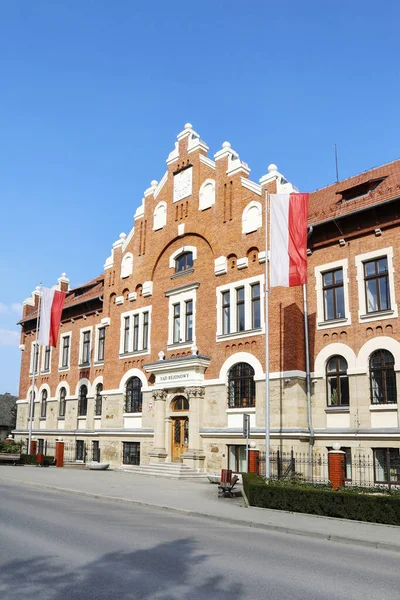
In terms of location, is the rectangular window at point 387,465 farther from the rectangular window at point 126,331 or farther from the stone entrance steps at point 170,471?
the rectangular window at point 126,331

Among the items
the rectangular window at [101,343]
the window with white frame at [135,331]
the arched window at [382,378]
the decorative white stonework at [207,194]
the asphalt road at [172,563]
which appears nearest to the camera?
the asphalt road at [172,563]

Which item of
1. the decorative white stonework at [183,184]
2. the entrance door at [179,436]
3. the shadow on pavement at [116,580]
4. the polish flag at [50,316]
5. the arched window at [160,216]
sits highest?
the decorative white stonework at [183,184]

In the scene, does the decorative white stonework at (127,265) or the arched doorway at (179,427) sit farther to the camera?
the decorative white stonework at (127,265)

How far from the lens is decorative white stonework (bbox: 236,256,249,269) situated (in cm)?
2562

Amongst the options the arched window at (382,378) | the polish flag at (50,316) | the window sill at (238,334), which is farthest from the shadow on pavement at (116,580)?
the polish flag at (50,316)

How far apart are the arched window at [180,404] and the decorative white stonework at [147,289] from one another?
6134 millimetres

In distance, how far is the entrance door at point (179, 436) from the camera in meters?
27.2

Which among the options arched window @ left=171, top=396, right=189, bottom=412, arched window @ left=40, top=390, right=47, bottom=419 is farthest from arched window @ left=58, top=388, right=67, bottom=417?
arched window @ left=171, top=396, right=189, bottom=412

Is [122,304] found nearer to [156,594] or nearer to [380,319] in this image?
[380,319]

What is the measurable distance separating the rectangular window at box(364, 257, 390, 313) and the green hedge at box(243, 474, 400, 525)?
334 inches

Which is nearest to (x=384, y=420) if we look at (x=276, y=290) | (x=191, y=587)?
(x=276, y=290)

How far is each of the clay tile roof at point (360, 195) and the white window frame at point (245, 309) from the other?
3702mm

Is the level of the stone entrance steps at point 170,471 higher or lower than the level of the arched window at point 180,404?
lower

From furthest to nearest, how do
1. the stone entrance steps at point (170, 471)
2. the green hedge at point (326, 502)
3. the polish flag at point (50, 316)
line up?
1. the polish flag at point (50, 316)
2. the stone entrance steps at point (170, 471)
3. the green hedge at point (326, 502)
